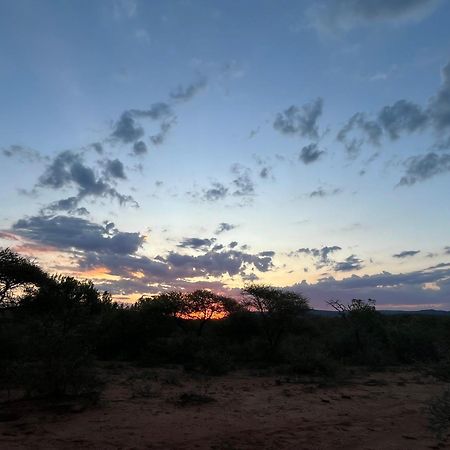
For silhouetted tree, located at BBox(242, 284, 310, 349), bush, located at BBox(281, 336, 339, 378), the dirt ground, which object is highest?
silhouetted tree, located at BBox(242, 284, 310, 349)

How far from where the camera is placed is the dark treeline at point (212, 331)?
2083cm

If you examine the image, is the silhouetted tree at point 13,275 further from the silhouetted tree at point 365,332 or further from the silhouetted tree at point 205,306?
the silhouetted tree at point 365,332

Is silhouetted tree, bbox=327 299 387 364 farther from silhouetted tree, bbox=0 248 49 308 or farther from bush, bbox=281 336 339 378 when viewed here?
silhouetted tree, bbox=0 248 49 308

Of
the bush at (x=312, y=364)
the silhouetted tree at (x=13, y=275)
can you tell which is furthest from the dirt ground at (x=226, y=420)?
the silhouetted tree at (x=13, y=275)

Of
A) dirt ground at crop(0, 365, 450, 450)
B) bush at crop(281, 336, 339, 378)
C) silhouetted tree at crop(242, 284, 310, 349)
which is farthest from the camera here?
silhouetted tree at crop(242, 284, 310, 349)

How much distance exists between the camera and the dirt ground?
866 centimetres

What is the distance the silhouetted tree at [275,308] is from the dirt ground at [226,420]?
12.5m

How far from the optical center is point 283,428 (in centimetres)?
987

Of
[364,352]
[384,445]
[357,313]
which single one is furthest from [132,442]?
[357,313]

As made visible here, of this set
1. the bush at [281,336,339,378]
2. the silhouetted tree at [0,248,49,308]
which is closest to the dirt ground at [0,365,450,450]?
the bush at [281,336,339,378]

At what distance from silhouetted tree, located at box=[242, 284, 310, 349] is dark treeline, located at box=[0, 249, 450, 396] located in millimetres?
67

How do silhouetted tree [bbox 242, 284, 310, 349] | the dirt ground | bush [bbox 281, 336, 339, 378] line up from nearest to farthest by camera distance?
the dirt ground
bush [bbox 281, 336, 339, 378]
silhouetted tree [bbox 242, 284, 310, 349]

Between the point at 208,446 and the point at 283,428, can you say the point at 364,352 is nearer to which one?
the point at 283,428

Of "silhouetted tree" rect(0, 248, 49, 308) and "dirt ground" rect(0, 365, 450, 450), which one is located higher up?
"silhouetted tree" rect(0, 248, 49, 308)
